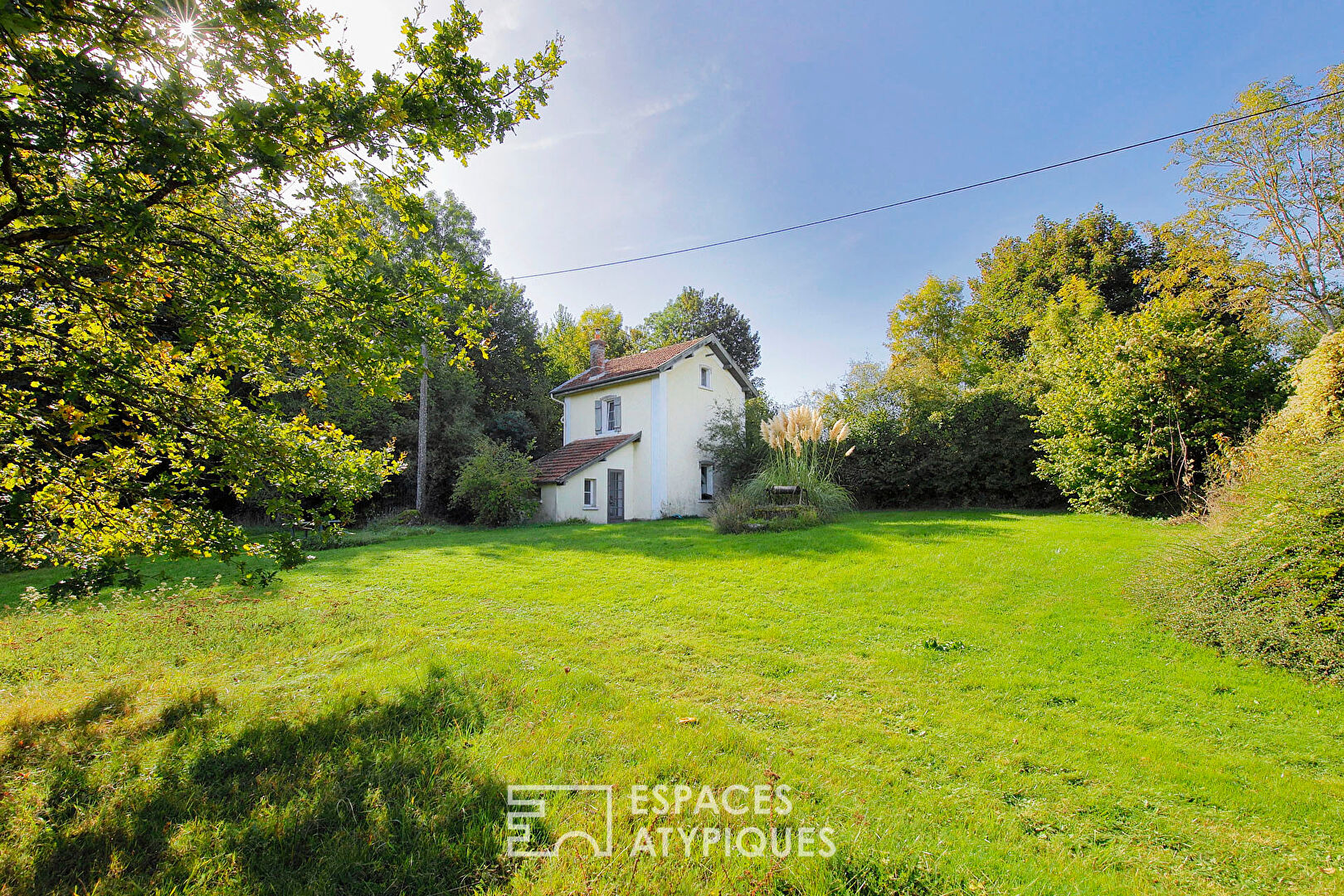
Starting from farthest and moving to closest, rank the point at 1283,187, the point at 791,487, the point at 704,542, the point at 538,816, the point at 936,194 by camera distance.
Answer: the point at 1283,187, the point at 791,487, the point at 704,542, the point at 936,194, the point at 538,816

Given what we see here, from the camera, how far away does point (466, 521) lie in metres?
20.1

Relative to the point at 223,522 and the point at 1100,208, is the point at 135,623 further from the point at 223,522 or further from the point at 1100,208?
the point at 1100,208

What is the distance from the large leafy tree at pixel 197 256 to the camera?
228 cm

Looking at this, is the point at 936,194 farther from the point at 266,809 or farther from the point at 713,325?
the point at 713,325

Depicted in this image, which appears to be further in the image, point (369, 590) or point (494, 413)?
point (494, 413)

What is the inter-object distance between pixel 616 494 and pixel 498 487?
428 centimetres

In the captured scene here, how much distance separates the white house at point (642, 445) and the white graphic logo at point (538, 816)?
15.8 metres

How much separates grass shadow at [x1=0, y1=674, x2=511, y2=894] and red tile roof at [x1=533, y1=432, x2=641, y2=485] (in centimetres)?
1501

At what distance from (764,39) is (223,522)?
36.1 feet

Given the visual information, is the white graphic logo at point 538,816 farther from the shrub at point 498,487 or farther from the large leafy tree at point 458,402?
the large leafy tree at point 458,402

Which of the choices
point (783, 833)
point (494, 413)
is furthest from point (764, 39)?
point (494, 413)

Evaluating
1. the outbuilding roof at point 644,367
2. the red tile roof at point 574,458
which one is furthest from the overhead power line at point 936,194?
the red tile roof at point 574,458

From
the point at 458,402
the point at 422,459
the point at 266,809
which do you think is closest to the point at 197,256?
the point at 266,809

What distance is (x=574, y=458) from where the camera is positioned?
19422 mm
